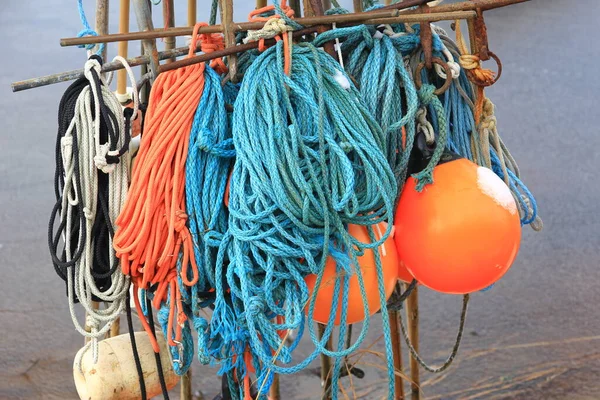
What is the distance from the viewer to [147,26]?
157cm

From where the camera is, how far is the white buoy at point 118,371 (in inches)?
65.7

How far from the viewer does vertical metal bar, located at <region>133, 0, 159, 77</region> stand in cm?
151

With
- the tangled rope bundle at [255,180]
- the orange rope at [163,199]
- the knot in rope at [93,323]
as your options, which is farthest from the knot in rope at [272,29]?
the knot in rope at [93,323]

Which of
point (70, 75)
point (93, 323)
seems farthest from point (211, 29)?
point (93, 323)

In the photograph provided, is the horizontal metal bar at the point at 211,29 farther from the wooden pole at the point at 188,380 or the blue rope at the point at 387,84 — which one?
the wooden pole at the point at 188,380

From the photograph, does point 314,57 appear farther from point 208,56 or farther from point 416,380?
point 416,380

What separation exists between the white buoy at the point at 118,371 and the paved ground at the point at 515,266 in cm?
124

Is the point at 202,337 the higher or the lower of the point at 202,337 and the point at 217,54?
the lower

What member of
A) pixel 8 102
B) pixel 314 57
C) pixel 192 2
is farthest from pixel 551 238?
pixel 8 102

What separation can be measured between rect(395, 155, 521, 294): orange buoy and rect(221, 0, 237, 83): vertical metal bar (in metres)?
0.43

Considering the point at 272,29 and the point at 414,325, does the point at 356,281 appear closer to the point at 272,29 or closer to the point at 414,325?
the point at 272,29

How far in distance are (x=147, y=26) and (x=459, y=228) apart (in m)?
0.77

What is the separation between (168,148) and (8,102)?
14.8 feet

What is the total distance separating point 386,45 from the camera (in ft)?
4.95
